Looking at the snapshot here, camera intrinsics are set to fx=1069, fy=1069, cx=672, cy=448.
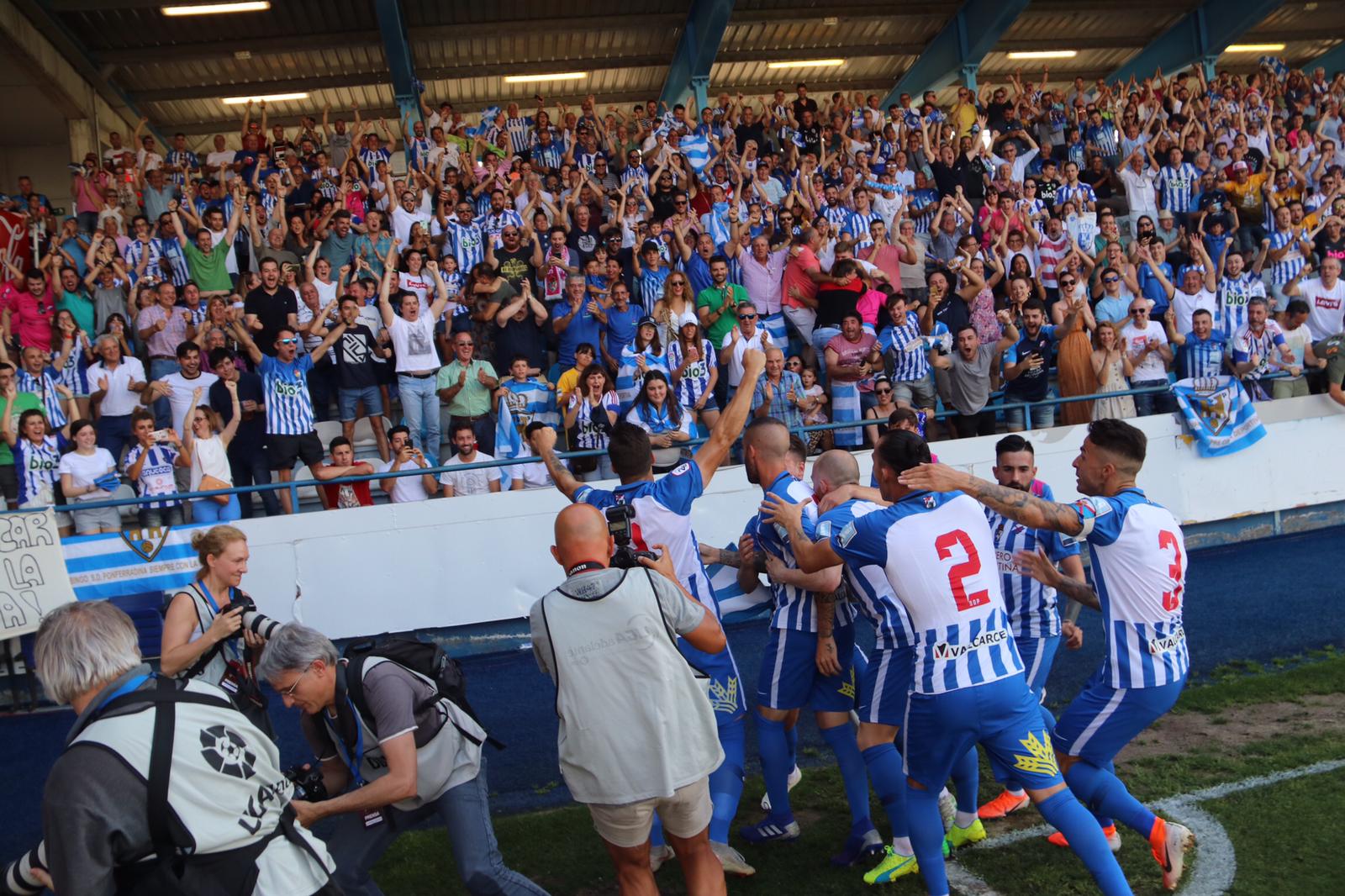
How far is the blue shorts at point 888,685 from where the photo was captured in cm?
457

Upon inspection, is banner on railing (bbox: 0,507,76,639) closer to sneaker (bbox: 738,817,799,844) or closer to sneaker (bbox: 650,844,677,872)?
sneaker (bbox: 650,844,677,872)

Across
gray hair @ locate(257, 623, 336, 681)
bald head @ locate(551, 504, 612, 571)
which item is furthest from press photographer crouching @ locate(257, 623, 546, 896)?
bald head @ locate(551, 504, 612, 571)

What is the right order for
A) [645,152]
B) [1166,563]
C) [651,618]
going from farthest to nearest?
[645,152] < [1166,563] < [651,618]

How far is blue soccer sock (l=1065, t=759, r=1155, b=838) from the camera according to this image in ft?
14.8

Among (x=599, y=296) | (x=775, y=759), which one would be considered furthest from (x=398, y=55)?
(x=775, y=759)

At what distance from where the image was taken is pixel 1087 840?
4.08 metres

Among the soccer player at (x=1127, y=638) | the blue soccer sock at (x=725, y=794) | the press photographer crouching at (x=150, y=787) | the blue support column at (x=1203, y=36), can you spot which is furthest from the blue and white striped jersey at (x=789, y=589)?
the blue support column at (x=1203, y=36)

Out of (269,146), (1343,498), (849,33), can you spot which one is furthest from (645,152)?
(1343,498)

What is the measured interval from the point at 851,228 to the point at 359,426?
6.69 meters

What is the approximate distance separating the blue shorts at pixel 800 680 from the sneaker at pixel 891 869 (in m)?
0.72

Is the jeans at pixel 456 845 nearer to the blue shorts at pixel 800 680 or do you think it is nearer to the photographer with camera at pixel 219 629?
the photographer with camera at pixel 219 629

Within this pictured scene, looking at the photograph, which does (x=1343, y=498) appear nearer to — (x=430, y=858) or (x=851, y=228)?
(x=851, y=228)

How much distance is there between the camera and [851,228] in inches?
545

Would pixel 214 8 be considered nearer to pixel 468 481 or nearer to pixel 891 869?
pixel 468 481
